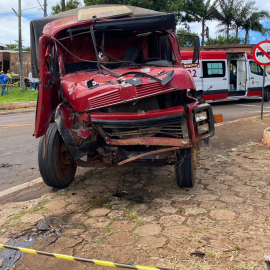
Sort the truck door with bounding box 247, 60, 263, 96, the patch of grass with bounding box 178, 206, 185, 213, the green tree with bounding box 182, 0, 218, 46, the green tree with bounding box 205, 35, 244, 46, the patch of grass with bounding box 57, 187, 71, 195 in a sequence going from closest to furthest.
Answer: the patch of grass with bounding box 178, 206, 185, 213 → the patch of grass with bounding box 57, 187, 71, 195 → the truck door with bounding box 247, 60, 263, 96 → the green tree with bounding box 182, 0, 218, 46 → the green tree with bounding box 205, 35, 244, 46

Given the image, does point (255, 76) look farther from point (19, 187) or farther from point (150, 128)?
point (19, 187)

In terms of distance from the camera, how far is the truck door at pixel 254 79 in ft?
53.6

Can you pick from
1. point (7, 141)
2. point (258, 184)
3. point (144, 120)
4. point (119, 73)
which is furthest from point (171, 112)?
point (7, 141)

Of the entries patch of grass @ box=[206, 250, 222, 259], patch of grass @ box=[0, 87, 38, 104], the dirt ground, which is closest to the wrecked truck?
the dirt ground

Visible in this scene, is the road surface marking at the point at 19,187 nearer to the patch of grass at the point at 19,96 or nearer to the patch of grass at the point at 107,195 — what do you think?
the patch of grass at the point at 107,195

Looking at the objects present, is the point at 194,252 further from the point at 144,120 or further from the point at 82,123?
the point at 82,123

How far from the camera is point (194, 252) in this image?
284cm

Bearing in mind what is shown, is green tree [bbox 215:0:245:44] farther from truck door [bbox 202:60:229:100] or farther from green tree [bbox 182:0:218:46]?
truck door [bbox 202:60:229:100]

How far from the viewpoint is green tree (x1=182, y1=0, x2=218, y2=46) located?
26.6 m

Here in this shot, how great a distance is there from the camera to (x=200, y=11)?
27.0 metres

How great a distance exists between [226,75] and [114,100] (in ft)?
42.6

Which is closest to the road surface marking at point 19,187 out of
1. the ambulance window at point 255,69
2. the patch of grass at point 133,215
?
the patch of grass at point 133,215

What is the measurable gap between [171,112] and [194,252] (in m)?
1.49

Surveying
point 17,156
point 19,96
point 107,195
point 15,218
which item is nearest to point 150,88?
point 107,195
